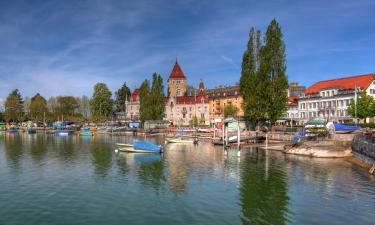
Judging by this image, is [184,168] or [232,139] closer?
[184,168]

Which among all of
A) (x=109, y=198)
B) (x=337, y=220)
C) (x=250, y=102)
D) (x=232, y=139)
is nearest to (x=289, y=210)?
(x=337, y=220)

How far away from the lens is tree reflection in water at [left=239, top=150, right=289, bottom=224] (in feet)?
78.1

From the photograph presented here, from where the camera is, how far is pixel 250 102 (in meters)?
83.4

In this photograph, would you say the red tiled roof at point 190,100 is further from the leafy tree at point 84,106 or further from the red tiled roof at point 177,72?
the leafy tree at point 84,106

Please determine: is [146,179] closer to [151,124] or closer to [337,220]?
[337,220]

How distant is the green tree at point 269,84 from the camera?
3172 inches

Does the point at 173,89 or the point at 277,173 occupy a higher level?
the point at 173,89

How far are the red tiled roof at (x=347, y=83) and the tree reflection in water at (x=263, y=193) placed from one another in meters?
75.7

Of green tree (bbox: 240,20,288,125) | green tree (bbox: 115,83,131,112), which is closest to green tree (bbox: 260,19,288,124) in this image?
green tree (bbox: 240,20,288,125)

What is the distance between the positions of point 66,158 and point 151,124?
Answer: 80.2 meters

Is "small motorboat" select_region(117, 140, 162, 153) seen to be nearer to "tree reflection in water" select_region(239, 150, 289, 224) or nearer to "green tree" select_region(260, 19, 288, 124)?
"tree reflection in water" select_region(239, 150, 289, 224)

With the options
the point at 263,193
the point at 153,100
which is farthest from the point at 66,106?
the point at 263,193

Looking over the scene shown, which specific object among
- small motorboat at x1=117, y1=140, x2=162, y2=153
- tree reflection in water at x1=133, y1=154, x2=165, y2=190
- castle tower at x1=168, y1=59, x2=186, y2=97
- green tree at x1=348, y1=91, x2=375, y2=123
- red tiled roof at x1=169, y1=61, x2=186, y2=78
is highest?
red tiled roof at x1=169, y1=61, x2=186, y2=78

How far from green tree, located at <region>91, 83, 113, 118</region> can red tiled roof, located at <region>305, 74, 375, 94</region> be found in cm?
9947
